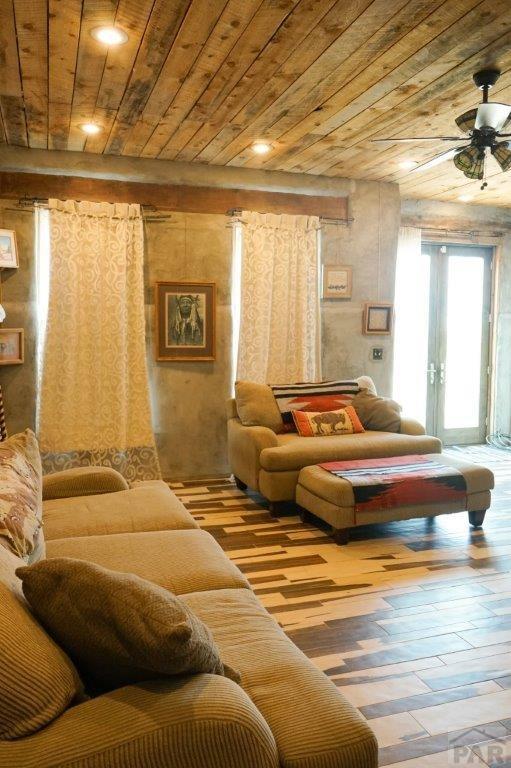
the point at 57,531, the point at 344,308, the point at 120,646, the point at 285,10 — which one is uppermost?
the point at 285,10

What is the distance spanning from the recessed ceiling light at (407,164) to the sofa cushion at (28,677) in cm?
493

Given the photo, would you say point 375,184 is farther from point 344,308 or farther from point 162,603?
point 162,603

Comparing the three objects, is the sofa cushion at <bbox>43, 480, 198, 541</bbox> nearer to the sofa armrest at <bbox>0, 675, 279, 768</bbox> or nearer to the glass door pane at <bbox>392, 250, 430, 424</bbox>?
the sofa armrest at <bbox>0, 675, 279, 768</bbox>

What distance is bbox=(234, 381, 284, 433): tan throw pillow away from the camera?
193 inches

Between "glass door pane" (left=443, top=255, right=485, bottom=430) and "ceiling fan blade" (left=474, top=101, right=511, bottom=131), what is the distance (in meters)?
3.51

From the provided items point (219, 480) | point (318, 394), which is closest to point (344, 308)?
point (318, 394)

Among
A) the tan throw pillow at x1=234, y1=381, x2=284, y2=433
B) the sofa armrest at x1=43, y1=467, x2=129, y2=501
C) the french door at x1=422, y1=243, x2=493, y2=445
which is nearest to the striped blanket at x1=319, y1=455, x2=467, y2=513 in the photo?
the tan throw pillow at x1=234, y1=381, x2=284, y2=433

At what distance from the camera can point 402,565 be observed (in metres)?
3.48

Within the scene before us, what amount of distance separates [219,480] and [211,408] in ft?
2.15

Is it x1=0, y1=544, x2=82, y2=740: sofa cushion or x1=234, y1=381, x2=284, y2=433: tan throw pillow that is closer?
x1=0, y1=544, x2=82, y2=740: sofa cushion

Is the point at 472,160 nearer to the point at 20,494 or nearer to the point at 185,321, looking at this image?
the point at 185,321

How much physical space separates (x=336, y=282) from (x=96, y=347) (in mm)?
2334

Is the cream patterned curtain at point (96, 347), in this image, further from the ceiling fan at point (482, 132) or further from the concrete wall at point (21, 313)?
the ceiling fan at point (482, 132)

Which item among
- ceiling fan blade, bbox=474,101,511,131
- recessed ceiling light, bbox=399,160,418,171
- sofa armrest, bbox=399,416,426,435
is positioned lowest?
sofa armrest, bbox=399,416,426,435
